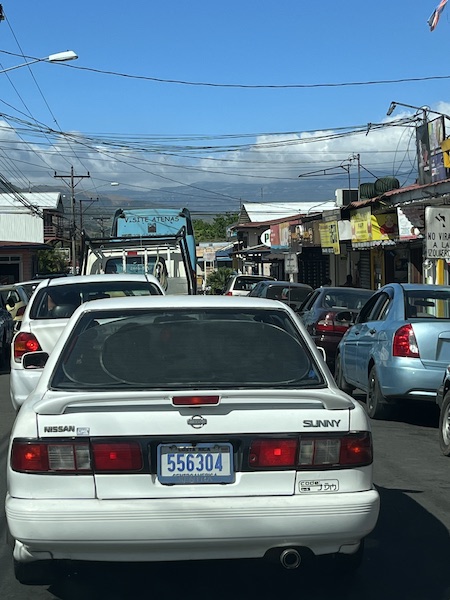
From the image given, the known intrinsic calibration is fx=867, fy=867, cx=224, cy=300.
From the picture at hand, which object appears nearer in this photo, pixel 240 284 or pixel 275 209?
pixel 240 284

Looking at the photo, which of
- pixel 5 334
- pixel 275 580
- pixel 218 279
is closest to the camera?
pixel 275 580

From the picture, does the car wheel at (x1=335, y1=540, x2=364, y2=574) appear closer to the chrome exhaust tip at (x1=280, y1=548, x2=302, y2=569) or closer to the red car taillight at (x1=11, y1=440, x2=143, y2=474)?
the chrome exhaust tip at (x1=280, y1=548, x2=302, y2=569)

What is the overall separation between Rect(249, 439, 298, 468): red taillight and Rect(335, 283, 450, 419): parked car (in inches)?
233

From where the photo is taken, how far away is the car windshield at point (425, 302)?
10469mm

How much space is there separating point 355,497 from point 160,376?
124 cm

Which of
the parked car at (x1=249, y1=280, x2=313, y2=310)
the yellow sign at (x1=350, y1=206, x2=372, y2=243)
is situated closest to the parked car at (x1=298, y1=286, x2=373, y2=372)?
the parked car at (x1=249, y1=280, x2=313, y2=310)

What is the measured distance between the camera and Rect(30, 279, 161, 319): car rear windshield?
1043cm

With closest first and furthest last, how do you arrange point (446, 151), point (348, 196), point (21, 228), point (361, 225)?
point (446, 151) < point (361, 225) < point (348, 196) < point (21, 228)

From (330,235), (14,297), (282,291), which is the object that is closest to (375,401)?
(282,291)

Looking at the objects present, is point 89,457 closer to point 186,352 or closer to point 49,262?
point 186,352

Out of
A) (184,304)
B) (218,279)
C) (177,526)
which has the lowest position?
(218,279)

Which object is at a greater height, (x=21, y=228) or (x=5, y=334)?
(x=21, y=228)

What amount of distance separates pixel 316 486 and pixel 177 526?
71cm

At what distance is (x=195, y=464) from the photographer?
4.20 metres
